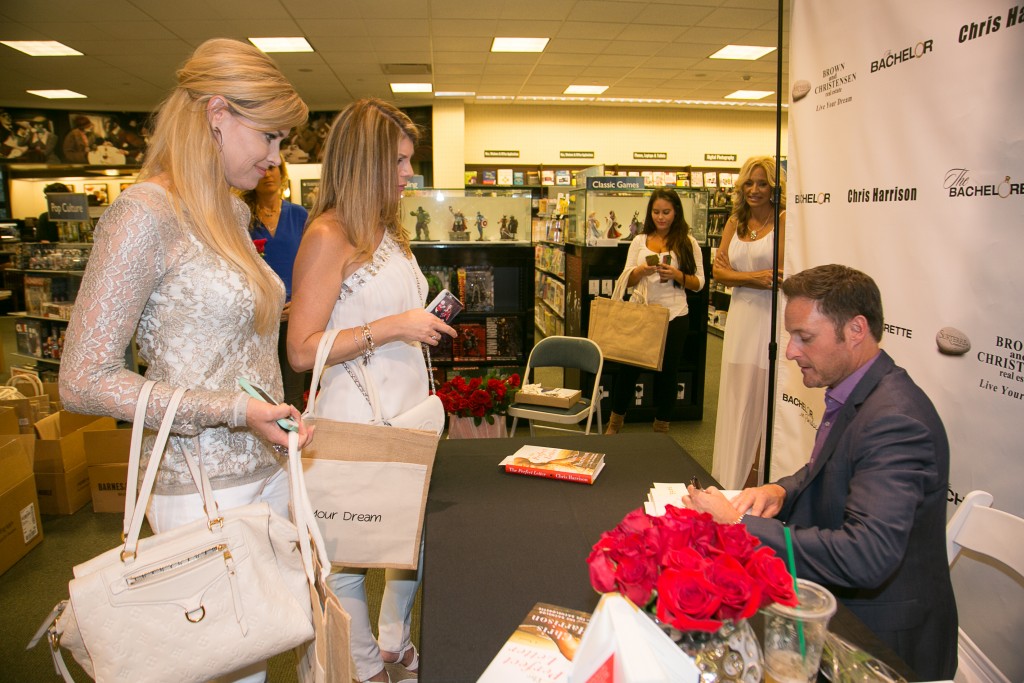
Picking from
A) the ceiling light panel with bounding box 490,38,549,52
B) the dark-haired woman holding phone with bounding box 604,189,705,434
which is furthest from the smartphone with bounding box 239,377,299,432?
the ceiling light panel with bounding box 490,38,549,52

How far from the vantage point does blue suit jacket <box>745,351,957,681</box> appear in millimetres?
1211

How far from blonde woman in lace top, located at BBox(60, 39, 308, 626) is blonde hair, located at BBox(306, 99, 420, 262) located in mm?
357

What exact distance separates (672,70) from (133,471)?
925cm

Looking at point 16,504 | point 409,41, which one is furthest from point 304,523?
point 409,41

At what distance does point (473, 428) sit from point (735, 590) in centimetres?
299

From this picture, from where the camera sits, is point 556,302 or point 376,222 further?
point 556,302

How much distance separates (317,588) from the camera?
1.16m

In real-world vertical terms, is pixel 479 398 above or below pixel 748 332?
below

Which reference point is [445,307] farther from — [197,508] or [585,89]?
[585,89]

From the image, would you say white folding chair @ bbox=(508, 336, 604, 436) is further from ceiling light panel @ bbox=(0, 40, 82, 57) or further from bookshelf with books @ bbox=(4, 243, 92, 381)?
ceiling light panel @ bbox=(0, 40, 82, 57)

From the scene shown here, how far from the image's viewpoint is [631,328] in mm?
4246

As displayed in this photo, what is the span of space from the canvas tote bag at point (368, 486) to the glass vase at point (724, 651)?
2.46 feet

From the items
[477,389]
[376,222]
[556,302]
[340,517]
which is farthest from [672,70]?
[340,517]

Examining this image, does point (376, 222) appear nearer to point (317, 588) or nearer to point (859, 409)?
point (317, 588)
